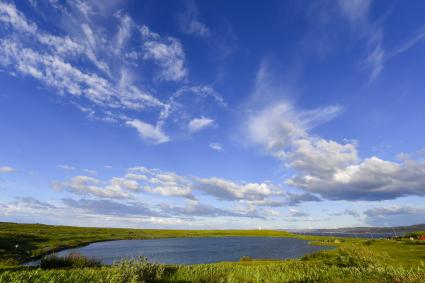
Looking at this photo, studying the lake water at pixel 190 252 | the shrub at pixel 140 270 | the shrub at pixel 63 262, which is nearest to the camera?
the shrub at pixel 140 270

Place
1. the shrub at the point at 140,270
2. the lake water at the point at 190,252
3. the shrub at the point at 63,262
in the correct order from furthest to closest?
1. the lake water at the point at 190,252
2. the shrub at the point at 63,262
3. the shrub at the point at 140,270

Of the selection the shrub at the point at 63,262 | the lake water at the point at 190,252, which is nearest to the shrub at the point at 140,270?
the shrub at the point at 63,262

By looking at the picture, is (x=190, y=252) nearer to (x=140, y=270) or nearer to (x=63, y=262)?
(x=63, y=262)

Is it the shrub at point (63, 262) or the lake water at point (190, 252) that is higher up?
the lake water at point (190, 252)

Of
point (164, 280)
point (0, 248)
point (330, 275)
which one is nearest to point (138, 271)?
point (164, 280)

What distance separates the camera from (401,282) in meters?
18.1

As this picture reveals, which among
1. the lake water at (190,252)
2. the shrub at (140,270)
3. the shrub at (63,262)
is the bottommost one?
the shrub at (140,270)

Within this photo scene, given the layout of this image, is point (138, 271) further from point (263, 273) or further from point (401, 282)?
point (401, 282)

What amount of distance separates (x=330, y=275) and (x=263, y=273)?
18.3ft

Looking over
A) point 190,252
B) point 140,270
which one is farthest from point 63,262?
point 190,252

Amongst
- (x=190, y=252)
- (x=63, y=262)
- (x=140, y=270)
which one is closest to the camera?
(x=140, y=270)

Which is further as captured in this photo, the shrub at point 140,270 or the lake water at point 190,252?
the lake water at point 190,252

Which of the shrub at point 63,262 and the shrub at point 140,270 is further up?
the shrub at point 63,262

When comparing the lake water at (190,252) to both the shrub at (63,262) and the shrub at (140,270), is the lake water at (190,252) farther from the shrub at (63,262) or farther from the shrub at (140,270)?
the shrub at (140,270)
